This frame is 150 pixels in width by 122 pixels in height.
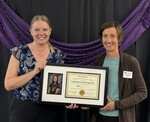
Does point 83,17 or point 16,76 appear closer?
point 16,76

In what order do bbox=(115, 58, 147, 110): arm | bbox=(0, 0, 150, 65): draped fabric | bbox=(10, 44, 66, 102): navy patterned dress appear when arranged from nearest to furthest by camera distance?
bbox=(115, 58, 147, 110): arm < bbox=(10, 44, 66, 102): navy patterned dress < bbox=(0, 0, 150, 65): draped fabric

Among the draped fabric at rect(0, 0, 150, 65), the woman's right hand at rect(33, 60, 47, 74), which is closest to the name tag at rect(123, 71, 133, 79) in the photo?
the draped fabric at rect(0, 0, 150, 65)

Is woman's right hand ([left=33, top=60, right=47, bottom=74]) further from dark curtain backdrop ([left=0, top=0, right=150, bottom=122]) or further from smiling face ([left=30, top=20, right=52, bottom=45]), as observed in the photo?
dark curtain backdrop ([left=0, top=0, right=150, bottom=122])

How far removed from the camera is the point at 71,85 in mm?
1866

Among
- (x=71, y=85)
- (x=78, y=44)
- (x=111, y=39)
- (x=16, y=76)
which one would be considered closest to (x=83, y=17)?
(x=78, y=44)

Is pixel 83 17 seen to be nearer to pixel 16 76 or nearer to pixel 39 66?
pixel 39 66

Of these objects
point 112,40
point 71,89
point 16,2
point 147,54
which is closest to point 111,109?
point 71,89

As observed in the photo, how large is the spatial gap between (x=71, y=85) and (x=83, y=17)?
0.75m

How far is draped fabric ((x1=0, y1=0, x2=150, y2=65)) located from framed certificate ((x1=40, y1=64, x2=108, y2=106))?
41 cm

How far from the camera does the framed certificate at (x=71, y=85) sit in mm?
1850

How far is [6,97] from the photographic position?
238 cm

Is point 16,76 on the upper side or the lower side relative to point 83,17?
lower

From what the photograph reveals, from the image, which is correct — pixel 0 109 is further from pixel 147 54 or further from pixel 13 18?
pixel 147 54

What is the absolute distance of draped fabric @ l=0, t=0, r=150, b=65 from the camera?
220 centimetres
